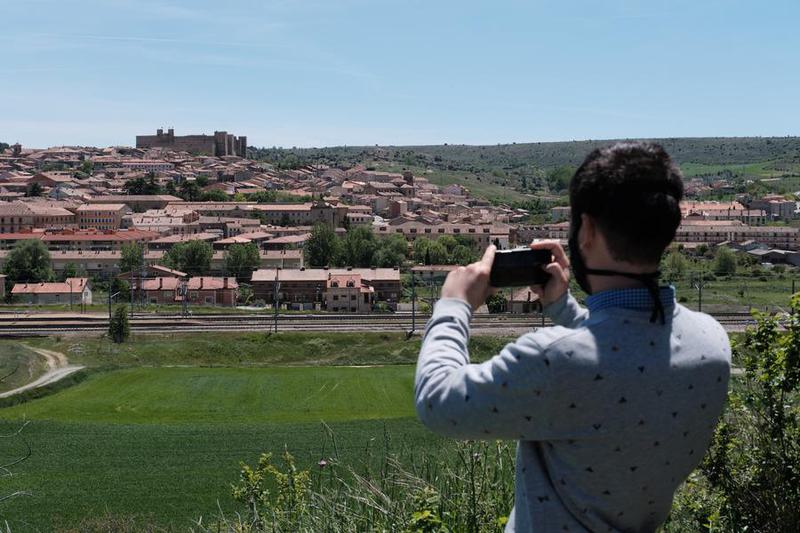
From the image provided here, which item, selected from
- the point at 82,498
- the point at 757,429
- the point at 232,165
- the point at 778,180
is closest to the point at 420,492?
the point at 757,429

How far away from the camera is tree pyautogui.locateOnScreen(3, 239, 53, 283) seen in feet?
145

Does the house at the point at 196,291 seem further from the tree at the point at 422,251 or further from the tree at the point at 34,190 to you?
the tree at the point at 34,190

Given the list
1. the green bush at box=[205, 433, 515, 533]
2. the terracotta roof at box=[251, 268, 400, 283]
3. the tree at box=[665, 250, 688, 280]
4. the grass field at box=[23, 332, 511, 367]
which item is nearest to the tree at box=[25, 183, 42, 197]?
the terracotta roof at box=[251, 268, 400, 283]

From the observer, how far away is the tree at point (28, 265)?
44.1m

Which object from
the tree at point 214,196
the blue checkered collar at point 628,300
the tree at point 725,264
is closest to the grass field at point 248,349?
the blue checkered collar at point 628,300

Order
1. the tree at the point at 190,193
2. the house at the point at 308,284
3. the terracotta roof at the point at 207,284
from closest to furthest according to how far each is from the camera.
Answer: the terracotta roof at the point at 207,284 < the house at the point at 308,284 < the tree at the point at 190,193

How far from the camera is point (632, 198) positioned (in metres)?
1.53

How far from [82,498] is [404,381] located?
34.5ft

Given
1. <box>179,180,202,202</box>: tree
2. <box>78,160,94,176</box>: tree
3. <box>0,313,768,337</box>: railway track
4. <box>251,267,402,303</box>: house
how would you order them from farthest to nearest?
<box>78,160,94,176</box>: tree → <box>179,180,202,202</box>: tree → <box>251,267,402,303</box>: house → <box>0,313,768,337</box>: railway track

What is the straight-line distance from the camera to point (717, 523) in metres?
3.09

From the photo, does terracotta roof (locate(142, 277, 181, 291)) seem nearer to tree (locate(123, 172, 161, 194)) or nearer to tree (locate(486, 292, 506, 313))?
tree (locate(486, 292, 506, 313))

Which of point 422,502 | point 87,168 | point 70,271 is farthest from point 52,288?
point 87,168

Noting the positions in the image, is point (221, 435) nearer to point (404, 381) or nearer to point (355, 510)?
point (404, 381)

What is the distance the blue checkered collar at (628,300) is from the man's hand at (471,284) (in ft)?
0.68
